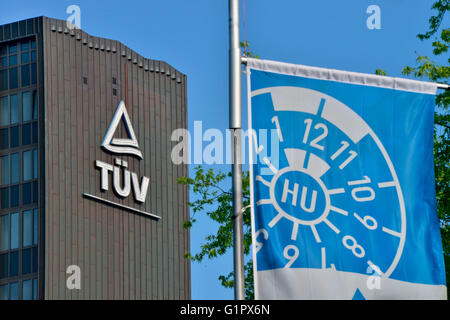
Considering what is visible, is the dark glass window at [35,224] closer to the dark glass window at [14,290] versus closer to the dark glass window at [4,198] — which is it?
the dark glass window at [4,198]

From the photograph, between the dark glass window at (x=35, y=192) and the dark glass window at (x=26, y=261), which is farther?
the dark glass window at (x=35, y=192)

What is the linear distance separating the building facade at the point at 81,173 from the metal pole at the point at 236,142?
185 ft

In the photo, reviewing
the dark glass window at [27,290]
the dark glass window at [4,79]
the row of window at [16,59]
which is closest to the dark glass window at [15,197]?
the dark glass window at [27,290]

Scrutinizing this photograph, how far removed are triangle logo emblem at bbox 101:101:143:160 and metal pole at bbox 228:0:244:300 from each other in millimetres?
62694

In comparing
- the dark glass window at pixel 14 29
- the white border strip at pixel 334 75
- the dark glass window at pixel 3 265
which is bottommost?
the dark glass window at pixel 3 265

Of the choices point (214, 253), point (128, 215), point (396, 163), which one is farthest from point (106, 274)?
point (396, 163)

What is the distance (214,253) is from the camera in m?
31.3

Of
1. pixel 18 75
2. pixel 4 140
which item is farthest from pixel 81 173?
pixel 18 75

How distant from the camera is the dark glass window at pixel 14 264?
2712 inches

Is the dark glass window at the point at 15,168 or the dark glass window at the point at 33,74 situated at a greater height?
the dark glass window at the point at 33,74

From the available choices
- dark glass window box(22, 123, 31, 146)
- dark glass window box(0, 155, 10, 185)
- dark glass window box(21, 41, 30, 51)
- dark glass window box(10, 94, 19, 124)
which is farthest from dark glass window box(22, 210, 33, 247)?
dark glass window box(21, 41, 30, 51)

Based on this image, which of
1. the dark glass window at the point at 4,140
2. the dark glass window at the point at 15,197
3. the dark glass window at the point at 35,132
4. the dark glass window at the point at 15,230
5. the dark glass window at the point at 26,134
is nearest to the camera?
the dark glass window at the point at 15,230
